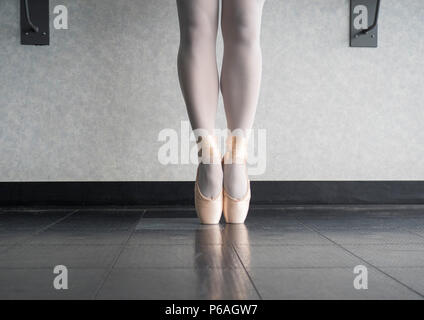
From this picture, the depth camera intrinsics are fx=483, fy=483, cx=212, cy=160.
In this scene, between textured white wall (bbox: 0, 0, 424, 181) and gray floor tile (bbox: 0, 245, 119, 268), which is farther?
textured white wall (bbox: 0, 0, 424, 181)

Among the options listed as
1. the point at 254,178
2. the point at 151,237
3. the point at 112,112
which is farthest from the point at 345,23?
the point at 151,237

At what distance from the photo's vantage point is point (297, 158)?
6.00 feet

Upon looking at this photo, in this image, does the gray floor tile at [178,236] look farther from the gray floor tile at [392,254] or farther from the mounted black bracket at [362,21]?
the mounted black bracket at [362,21]

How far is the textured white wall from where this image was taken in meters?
1.77

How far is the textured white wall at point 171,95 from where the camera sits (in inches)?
69.7

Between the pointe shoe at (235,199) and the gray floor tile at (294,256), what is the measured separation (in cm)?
34

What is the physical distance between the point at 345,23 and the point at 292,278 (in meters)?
1.36

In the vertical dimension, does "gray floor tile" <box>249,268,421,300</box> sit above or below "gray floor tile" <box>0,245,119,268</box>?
above

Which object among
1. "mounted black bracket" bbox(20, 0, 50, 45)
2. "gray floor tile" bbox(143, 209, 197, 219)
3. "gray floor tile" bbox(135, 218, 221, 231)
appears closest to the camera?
"gray floor tile" bbox(135, 218, 221, 231)

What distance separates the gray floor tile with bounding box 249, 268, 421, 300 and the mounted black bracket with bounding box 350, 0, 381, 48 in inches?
49.7

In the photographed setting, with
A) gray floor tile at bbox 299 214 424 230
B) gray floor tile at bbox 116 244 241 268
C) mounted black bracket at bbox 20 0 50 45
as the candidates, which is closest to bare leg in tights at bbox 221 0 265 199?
gray floor tile at bbox 299 214 424 230

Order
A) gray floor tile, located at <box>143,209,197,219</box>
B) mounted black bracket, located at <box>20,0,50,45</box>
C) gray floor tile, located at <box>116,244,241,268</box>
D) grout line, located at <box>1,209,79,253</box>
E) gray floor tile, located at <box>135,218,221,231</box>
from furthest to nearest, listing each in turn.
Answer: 1. mounted black bracket, located at <box>20,0,50,45</box>
2. gray floor tile, located at <box>143,209,197,219</box>
3. gray floor tile, located at <box>135,218,221,231</box>
4. grout line, located at <box>1,209,79,253</box>
5. gray floor tile, located at <box>116,244,241,268</box>

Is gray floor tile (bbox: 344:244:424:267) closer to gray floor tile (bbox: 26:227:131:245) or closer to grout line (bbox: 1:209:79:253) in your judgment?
gray floor tile (bbox: 26:227:131:245)
